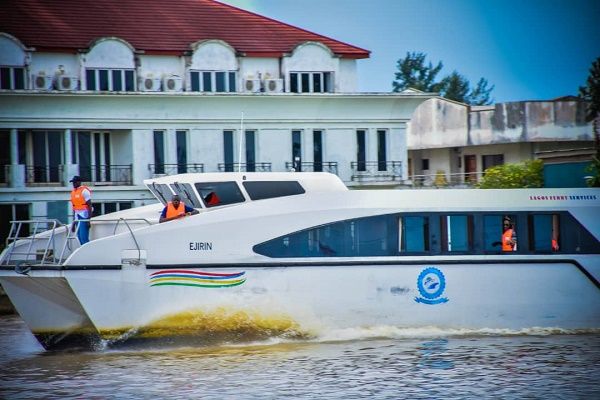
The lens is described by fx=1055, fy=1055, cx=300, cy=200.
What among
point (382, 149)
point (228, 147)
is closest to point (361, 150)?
point (382, 149)

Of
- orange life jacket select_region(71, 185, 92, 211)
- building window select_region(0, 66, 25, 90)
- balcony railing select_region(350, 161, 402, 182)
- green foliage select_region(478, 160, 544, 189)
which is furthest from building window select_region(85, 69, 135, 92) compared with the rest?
orange life jacket select_region(71, 185, 92, 211)

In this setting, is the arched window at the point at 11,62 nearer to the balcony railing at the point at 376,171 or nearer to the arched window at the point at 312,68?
the arched window at the point at 312,68

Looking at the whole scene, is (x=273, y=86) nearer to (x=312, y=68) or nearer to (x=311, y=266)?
(x=312, y=68)

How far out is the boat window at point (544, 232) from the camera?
15.4 m

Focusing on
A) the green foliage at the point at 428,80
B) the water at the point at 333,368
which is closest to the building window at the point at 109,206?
the water at the point at 333,368

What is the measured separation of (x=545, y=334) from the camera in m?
15.5

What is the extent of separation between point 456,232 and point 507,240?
0.78 meters

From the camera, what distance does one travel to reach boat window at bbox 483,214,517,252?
50.0ft

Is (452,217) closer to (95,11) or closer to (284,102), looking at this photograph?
(284,102)

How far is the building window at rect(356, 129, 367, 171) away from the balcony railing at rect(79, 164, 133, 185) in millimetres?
6235

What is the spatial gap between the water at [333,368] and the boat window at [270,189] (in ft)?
7.01

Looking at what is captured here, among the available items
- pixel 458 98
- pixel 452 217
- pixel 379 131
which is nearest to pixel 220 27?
pixel 379 131

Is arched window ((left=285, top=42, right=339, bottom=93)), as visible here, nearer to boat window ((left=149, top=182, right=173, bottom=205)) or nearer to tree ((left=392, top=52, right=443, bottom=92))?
boat window ((left=149, top=182, right=173, bottom=205))

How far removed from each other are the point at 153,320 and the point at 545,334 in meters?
5.73
